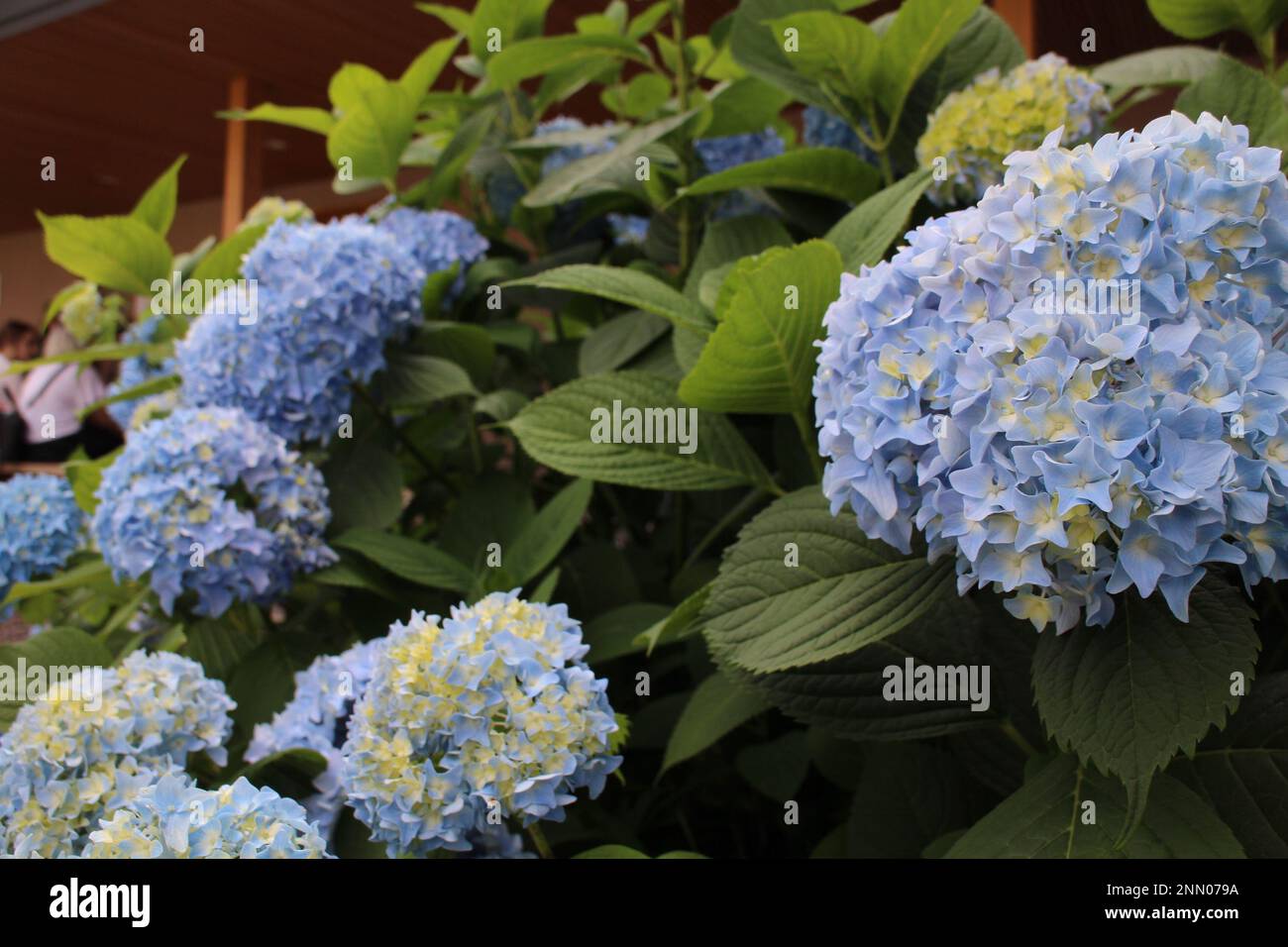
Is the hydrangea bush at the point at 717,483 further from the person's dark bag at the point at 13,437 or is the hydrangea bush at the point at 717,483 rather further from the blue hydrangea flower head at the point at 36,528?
the person's dark bag at the point at 13,437

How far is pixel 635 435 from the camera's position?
59cm

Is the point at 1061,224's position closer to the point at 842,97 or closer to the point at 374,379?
the point at 842,97

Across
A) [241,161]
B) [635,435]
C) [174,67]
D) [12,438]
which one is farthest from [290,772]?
[174,67]

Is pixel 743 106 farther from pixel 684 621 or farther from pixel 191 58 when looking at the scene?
pixel 191 58

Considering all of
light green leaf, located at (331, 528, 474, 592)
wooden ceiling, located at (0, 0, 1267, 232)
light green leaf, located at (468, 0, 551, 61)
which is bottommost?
light green leaf, located at (331, 528, 474, 592)

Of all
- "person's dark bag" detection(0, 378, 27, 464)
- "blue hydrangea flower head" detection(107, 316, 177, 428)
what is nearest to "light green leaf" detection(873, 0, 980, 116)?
"blue hydrangea flower head" detection(107, 316, 177, 428)

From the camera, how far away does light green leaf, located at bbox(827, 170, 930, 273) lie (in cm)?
54

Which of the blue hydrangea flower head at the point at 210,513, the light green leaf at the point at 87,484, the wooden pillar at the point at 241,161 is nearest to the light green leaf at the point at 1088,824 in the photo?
the blue hydrangea flower head at the point at 210,513

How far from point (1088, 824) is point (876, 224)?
0.33 m

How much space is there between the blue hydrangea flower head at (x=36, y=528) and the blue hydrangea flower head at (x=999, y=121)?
71 centimetres

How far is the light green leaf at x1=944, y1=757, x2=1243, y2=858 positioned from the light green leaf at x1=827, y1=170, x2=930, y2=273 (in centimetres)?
24

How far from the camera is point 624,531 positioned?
35.3 inches

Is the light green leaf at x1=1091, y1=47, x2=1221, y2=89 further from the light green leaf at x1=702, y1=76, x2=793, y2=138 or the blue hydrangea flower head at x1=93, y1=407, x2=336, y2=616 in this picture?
the blue hydrangea flower head at x1=93, y1=407, x2=336, y2=616

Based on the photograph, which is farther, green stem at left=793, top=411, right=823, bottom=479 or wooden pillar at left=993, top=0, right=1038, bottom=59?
wooden pillar at left=993, top=0, right=1038, bottom=59
